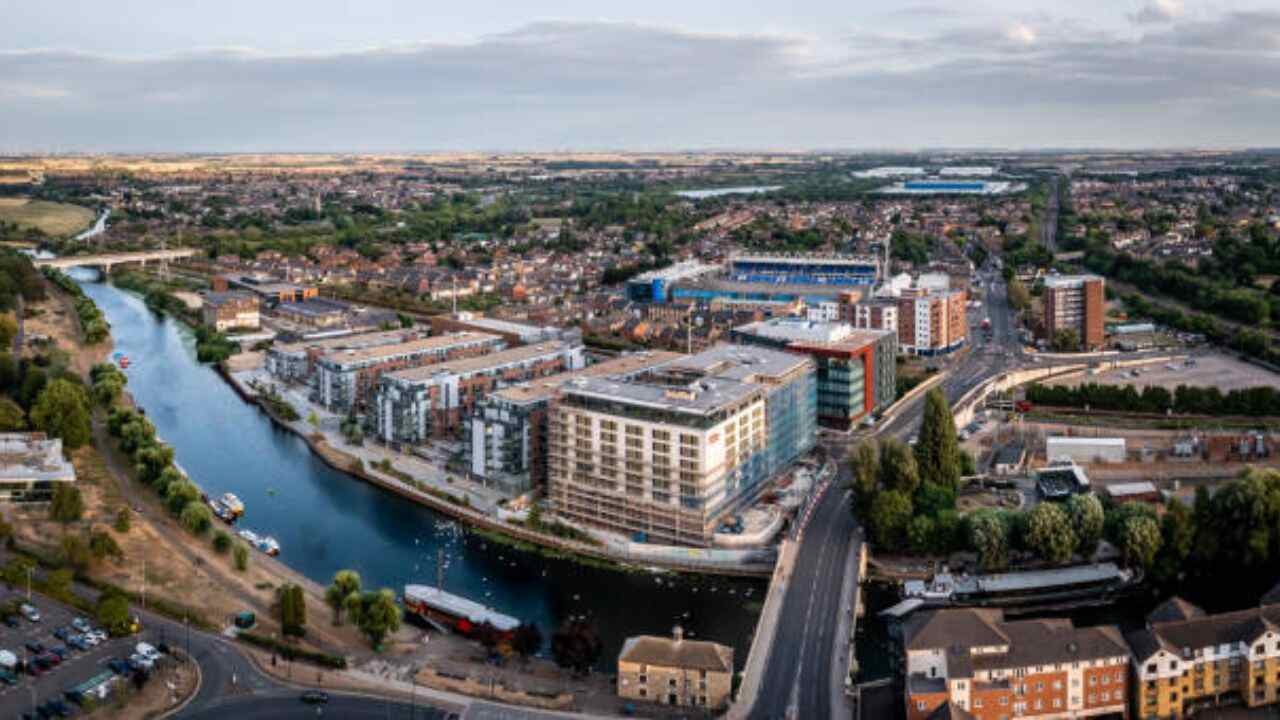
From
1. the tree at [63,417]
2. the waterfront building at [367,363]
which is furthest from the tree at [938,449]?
the tree at [63,417]

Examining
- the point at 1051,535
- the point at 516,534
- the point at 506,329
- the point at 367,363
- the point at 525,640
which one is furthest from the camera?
the point at 506,329

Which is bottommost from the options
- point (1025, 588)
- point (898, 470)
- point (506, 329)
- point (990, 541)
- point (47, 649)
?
point (1025, 588)

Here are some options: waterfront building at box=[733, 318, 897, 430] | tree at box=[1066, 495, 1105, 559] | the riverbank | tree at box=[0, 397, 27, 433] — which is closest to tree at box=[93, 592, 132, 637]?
the riverbank

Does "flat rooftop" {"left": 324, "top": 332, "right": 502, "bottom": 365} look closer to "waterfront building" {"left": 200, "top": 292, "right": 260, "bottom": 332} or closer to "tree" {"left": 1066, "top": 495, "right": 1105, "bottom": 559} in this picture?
"waterfront building" {"left": 200, "top": 292, "right": 260, "bottom": 332}

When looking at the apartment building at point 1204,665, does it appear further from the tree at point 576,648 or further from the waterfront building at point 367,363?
the waterfront building at point 367,363

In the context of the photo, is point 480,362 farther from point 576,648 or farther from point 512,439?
point 576,648

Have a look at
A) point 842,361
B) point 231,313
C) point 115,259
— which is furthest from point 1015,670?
point 115,259
